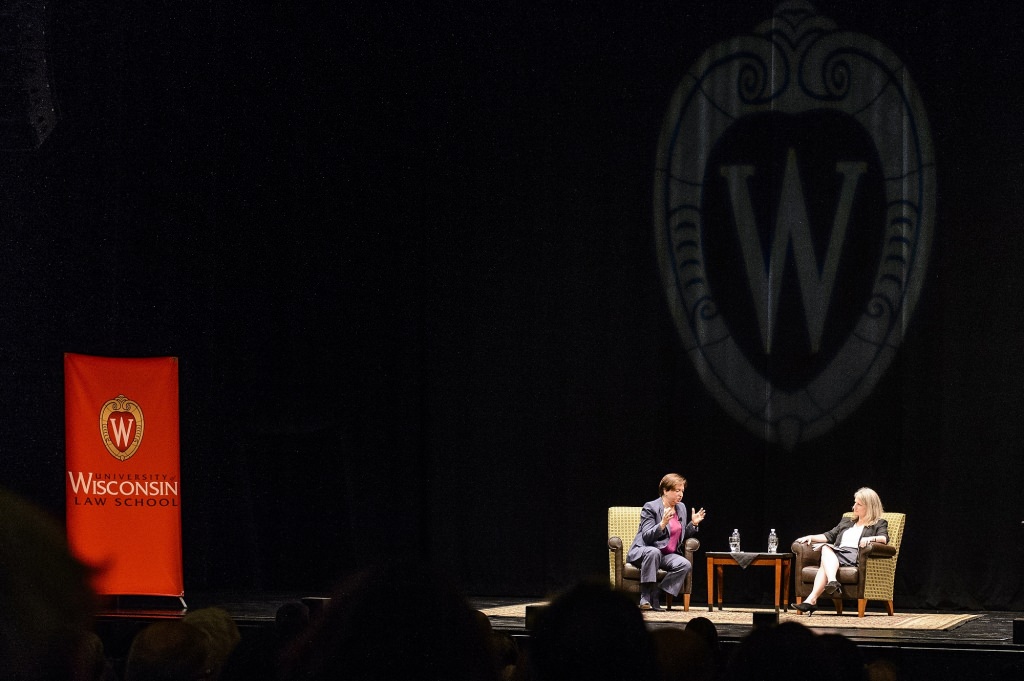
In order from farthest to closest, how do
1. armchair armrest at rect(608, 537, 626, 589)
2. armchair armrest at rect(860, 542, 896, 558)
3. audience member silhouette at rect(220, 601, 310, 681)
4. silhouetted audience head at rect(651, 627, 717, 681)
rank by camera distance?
armchair armrest at rect(608, 537, 626, 589) → armchair armrest at rect(860, 542, 896, 558) → silhouetted audience head at rect(651, 627, 717, 681) → audience member silhouette at rect(220, 601, 310, 681)

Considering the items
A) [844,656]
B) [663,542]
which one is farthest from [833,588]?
[844,656]

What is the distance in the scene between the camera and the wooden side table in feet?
24.2

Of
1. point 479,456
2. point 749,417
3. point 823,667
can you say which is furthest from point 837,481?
point 823,667

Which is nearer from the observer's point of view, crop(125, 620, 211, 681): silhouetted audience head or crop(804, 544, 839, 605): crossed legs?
crop(125, 620, 211, 681): silhouetted audience head

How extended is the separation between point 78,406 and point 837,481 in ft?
14.3

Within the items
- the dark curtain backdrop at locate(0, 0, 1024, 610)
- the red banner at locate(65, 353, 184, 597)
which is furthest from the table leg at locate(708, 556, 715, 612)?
the red banner at locate(65, 353, 184, 597)

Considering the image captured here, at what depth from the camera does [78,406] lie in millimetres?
7141

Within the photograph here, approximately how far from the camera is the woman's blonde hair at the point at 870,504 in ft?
23.8

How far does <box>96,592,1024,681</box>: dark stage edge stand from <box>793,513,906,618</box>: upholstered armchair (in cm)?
36

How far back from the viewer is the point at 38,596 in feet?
3.31

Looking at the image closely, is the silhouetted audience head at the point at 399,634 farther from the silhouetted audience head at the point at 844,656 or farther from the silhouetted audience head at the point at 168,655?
the silhouetted audience head at the point at 168,655

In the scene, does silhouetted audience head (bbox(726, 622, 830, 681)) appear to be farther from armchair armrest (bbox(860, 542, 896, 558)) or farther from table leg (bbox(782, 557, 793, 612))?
table leg (bbox(782, 557, 793, 612))

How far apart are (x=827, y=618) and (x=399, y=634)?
6.46 meters

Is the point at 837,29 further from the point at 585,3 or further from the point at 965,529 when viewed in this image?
the point at 965,529
